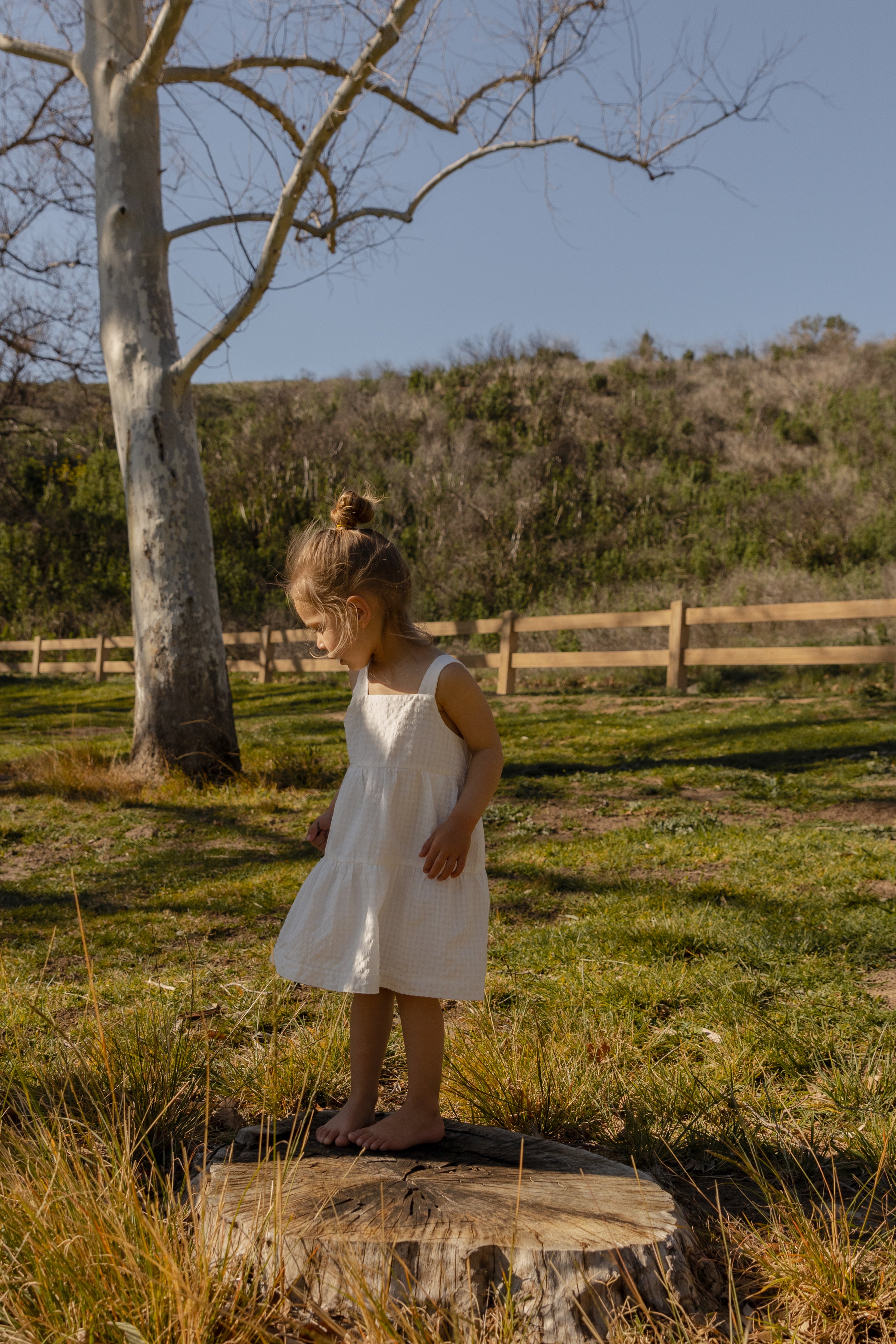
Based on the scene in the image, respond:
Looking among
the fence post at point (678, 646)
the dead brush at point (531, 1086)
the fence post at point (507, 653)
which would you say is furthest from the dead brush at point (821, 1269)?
the fence post at point (507, 653)

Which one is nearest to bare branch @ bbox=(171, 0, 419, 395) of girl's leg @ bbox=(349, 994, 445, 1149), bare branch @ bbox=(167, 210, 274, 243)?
bare branch @ bbox=(167, 210, 274, 243)

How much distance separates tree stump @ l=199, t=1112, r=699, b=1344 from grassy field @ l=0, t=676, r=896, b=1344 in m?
0.07

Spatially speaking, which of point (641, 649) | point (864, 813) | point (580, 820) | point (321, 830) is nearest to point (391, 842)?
point (321, 830)

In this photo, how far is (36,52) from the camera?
8.30 m

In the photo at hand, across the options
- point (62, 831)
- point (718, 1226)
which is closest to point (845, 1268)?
point (718, 1226)

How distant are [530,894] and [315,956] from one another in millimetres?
2759

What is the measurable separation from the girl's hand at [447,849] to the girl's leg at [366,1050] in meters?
0.36

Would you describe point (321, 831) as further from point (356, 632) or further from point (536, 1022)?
point (536, 1022)

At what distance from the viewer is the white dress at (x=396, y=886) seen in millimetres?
2133

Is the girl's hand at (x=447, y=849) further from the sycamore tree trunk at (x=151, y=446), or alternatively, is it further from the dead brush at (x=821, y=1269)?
the sycamore tree trunk at (x=151, y=446)

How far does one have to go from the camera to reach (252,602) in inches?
1016

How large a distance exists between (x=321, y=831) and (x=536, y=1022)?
3.27 feet

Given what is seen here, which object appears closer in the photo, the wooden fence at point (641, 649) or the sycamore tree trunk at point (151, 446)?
the sycamore tree trunk at point (151, 446)

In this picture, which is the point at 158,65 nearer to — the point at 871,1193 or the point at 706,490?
the point at 871,1193
